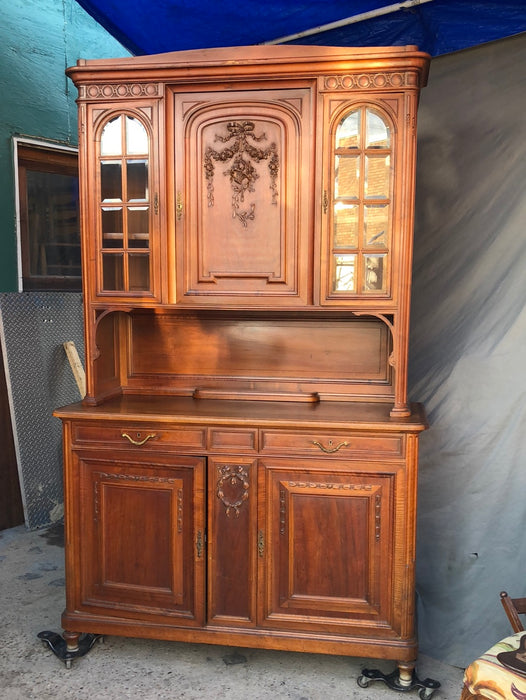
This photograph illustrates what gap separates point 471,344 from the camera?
3062 mm

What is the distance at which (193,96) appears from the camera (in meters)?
2.76

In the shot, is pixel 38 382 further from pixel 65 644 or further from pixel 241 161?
pixel 241 161

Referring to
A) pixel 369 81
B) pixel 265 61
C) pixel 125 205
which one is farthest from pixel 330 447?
pixel 265 61

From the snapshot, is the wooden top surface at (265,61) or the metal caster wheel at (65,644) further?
the metal caster wheel at (65,644)

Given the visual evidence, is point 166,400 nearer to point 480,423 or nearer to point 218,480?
point 218,480

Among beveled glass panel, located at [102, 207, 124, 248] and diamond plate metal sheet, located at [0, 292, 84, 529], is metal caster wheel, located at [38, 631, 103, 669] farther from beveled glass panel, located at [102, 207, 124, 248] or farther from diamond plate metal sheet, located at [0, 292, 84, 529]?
beveled glass panel, located at [102, 207, 124, 248]

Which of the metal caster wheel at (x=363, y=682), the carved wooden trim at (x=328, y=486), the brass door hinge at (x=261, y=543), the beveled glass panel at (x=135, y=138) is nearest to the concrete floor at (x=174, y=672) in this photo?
the metal caster wheel at (x=363, y=682)

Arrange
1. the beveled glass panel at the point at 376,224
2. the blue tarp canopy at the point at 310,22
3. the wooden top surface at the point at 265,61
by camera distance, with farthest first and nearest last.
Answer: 1. the blue tarp canopy at the point at 310,22
2. the beveled glass panel at the point at 376,224
3. the wooden top surface at the point at 265,61

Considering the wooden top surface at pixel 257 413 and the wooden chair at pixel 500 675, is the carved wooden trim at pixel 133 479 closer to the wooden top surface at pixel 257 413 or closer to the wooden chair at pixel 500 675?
the wooden top surface at pixel 257 413

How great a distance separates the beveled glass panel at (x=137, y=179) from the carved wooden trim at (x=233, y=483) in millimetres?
1211

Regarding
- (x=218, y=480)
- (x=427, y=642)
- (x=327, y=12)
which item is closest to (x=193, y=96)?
(x=327, y=12)

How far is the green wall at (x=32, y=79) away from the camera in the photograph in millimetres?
4145

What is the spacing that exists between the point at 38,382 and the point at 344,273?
2503 mm

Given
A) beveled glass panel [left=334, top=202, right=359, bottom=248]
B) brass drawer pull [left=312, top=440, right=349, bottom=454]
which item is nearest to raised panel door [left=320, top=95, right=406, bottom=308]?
beveled glass panel [left=334, top=202, right=359, bottom=248]
